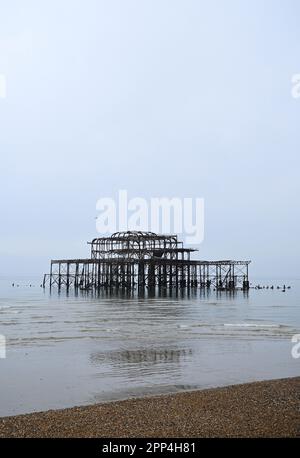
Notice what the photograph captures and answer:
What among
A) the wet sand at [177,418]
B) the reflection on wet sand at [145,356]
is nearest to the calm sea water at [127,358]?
the reflection on wet sand at [145,356]

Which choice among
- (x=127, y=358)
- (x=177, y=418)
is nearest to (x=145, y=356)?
(x=127, y=358)

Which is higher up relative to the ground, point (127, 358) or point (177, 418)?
point (177, 418)

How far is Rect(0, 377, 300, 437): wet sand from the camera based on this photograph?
7.03 m

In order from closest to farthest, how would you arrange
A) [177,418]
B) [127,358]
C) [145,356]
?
[177,418] < [127,358] < [145,356]

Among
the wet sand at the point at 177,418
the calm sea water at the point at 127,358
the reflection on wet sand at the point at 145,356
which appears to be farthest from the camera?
the reflection on wet sand at the point at 145,356

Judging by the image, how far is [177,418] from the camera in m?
7.77

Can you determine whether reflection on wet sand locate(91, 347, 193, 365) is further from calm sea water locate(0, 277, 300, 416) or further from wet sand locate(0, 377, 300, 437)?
wet sand locate(0, 377, 300, 437)

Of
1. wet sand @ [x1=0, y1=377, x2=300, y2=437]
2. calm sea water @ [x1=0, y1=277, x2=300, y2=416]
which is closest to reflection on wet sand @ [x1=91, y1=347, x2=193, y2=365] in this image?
calm sea water @ [x1=0, y1=277, x2=300, y2=416]

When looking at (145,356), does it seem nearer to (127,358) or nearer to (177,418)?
(127,358)

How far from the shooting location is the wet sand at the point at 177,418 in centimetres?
703

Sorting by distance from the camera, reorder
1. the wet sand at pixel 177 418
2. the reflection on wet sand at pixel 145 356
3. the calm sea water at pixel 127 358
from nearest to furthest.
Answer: the wet sand at pixel 177 418 < the calm sea water at pixel 127 358 < the reflection on wet sand at pixel 145 356

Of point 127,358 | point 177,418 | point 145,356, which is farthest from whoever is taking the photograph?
point 145,356

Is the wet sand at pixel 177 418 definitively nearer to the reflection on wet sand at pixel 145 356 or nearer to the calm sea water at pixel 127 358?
the calm sea water at pixel 127 358
